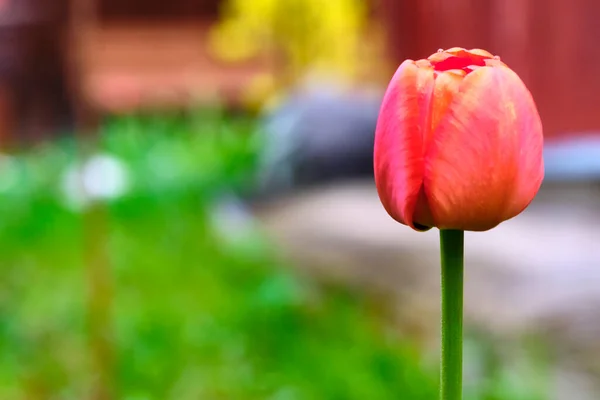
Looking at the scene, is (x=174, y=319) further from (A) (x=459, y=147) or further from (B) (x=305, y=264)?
(A) (x=459, y=147)

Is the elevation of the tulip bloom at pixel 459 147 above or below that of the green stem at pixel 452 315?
above

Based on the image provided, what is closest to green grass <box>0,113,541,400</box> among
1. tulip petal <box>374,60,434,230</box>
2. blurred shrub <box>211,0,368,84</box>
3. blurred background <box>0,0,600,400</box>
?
blurred background <box>0,0,600,400</box>

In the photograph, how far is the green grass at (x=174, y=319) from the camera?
92cm

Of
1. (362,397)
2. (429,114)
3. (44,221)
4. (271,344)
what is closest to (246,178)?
(44,221)

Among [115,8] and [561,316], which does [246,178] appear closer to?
[561,316]

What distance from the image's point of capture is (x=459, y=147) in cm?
18

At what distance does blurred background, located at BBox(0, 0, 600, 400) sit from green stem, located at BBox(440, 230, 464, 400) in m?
0.59

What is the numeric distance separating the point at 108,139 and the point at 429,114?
134 inches

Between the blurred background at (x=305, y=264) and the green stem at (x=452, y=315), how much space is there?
59 centimetres

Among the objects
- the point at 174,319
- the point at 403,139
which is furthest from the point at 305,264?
the point at 403,139

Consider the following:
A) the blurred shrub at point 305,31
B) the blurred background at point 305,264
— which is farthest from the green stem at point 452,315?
the blurred shrub at point 305,31

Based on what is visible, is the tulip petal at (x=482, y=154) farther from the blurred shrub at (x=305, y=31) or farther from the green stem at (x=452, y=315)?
the blurred shrub at (x=305, y=31)

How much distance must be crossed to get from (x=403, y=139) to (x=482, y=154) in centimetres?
2

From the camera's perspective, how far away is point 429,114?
189mm
